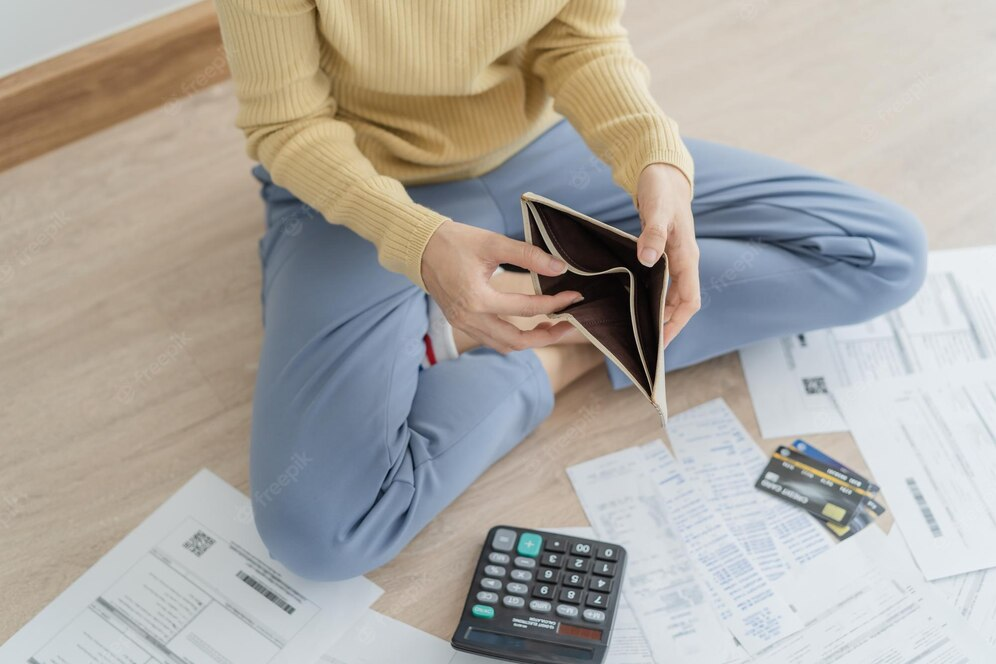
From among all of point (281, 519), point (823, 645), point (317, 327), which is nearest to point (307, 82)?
point (317, 327)

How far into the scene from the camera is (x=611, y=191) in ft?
3.90

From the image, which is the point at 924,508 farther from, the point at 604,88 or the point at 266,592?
the point at 266,592

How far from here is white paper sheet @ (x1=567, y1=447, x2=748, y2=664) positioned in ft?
3.39

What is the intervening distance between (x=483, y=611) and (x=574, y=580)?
11 cm

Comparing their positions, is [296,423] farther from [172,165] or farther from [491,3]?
[172,165]

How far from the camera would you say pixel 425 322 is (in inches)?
44.4

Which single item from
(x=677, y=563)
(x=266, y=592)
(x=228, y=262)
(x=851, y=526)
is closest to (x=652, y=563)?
(x=677, y=563)

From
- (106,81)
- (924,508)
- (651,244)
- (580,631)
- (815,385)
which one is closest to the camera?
(651,244)

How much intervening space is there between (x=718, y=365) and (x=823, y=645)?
39 cm

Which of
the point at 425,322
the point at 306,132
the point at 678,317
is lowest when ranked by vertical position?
the point at 425,322

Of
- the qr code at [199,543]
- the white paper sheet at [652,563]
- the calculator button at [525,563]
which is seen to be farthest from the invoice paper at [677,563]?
the qr code at [199,543]

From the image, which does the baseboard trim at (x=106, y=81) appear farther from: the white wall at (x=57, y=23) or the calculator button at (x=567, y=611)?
the calculator button at (x=567, y=611)

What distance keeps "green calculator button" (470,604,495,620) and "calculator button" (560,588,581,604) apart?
0.08 m

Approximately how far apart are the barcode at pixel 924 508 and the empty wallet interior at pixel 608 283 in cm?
44
